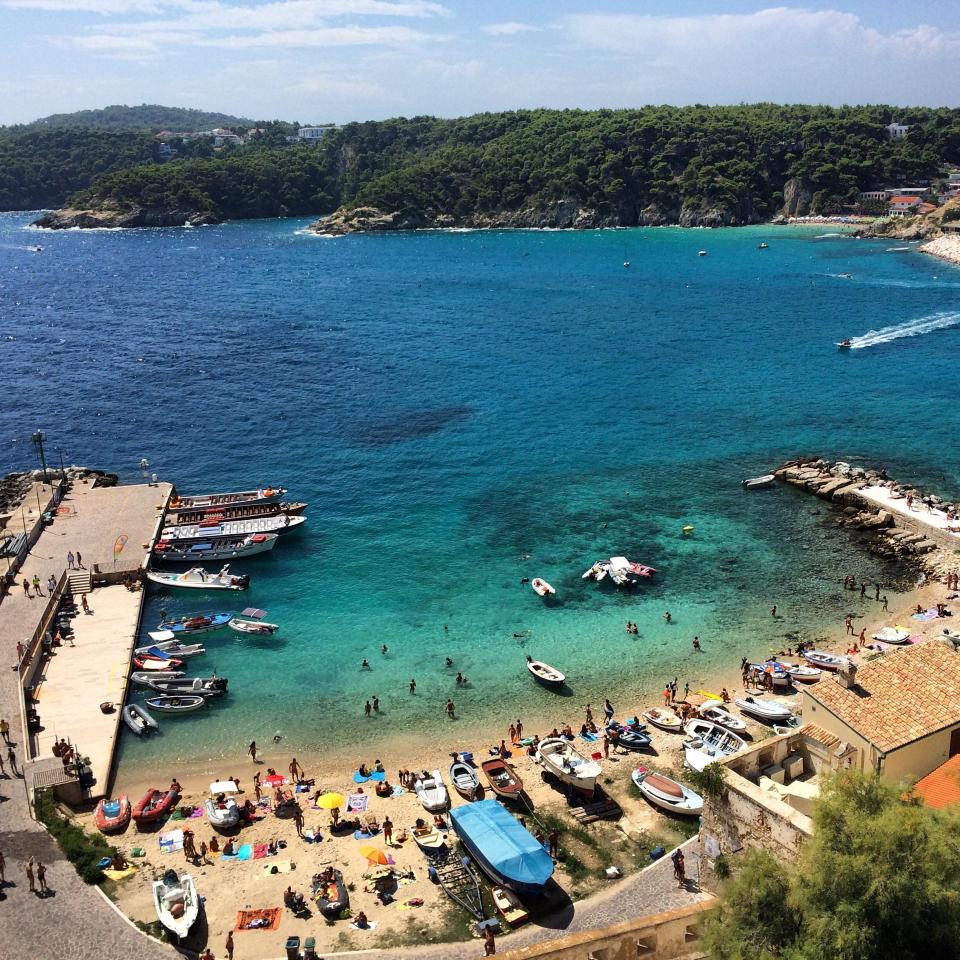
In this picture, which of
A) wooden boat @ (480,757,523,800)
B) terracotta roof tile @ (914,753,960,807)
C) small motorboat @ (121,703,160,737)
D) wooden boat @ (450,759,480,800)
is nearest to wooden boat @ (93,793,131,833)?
small motorboat @ (121,703,160,737)

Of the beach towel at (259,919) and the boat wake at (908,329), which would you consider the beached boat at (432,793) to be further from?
the boat wake at (908,329)

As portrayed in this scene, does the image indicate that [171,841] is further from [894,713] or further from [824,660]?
[824,660]

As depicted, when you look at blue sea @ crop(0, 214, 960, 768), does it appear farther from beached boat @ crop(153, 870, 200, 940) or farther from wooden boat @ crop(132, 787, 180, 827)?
beached boat @ crop(153, 870, 200, 940)

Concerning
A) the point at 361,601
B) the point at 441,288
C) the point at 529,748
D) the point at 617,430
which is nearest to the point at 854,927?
the point at 529,748

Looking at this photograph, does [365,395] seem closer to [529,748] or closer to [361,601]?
[361,601]

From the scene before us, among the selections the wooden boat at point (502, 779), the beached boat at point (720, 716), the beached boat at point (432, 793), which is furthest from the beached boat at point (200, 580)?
the beached boat at point (720, 716)

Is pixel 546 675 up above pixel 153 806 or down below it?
above

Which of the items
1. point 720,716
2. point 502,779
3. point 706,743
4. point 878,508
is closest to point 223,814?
point 502,779
